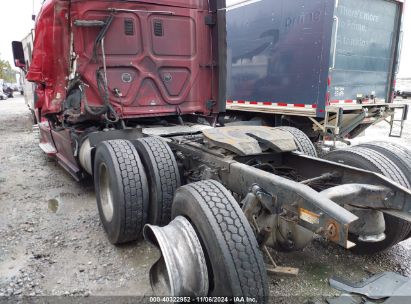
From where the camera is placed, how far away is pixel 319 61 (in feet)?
20.2

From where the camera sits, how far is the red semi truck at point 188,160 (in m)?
2.03

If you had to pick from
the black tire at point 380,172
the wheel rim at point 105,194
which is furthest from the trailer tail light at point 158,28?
the black tire at point 380,172

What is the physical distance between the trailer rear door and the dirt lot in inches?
150

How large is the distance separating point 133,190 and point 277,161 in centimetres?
142

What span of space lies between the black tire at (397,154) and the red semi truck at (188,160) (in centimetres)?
1

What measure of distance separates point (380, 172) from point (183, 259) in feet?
6.03

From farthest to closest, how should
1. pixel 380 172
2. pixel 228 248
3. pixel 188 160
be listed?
pixel 188 160
pixel 380 172
pixel 228 248

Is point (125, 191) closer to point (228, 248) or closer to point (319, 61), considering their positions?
point (228, 248)

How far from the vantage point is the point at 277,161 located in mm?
3367

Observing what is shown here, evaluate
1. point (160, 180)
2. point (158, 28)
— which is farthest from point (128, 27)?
point (160, 180)

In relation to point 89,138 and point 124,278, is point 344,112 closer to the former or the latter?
point 89,138

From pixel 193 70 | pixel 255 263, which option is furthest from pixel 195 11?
pixel 255 263

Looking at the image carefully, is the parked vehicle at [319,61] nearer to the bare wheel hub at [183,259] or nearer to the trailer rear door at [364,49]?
the trailer rear door at [364,49]

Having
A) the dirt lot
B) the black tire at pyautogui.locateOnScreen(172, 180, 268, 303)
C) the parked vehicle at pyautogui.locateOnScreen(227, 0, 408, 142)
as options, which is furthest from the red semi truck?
the parked vehicle at pyautogui.locateOnScreen(227, 0, 408, 142)
